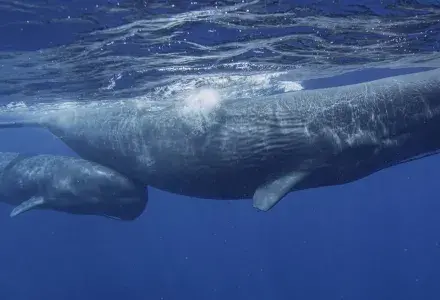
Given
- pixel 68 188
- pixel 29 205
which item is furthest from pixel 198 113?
pixel 29 205

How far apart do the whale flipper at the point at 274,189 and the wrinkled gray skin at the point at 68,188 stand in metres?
3.74

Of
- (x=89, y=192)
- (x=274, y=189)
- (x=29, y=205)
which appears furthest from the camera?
(x=29, y=205)

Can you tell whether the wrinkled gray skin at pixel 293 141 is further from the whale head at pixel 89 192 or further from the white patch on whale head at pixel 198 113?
the whale head at pixel 89 192

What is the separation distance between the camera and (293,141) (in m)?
8.06

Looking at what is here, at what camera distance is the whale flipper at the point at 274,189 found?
729 centimetres

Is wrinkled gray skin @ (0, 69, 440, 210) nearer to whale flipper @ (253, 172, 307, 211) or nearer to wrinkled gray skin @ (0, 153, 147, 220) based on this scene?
whale flipper @ (253, 172, 307, 211)

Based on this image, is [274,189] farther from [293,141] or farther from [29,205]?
[29,205]

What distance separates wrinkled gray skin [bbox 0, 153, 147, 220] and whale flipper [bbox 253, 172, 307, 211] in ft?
12.3

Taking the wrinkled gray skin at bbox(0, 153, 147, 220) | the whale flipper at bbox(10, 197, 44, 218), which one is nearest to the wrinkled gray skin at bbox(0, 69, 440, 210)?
the wrinkled gray skin at bbox(0, 153, 147, 220)

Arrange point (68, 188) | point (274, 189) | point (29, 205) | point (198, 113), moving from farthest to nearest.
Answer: point (29, 205) < point (68, 188) < point (198, 113) < point (274, 189)

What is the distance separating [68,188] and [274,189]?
613cm

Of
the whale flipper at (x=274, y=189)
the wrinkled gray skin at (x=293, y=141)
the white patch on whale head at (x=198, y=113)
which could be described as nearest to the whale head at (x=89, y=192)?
the wrinkled gray skin at (x=293, y=141)

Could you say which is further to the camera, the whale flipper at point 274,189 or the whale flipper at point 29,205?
the whale flipper at point 29,205

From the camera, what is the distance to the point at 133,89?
19281 mm
